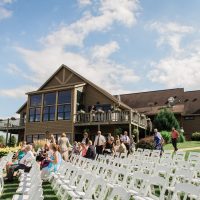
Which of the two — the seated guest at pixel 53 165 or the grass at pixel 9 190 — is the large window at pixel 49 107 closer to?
the grass at pixel 9 190

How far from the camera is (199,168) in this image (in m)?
8.41

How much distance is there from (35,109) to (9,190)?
23.6 meters

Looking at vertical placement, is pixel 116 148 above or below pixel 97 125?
below

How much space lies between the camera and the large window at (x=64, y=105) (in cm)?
3111

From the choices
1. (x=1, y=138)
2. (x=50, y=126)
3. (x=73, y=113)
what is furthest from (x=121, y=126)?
(x=1, y=138)

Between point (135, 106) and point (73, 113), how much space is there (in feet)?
36.9

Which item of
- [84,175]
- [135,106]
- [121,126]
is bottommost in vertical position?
[84,175]

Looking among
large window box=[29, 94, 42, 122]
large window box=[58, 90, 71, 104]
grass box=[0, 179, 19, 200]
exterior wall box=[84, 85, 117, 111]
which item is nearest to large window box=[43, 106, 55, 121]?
large window box=[29, 94, 42, 122]

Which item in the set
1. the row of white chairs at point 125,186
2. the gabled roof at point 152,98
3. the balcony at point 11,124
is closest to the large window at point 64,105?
the balcony at point 11,124

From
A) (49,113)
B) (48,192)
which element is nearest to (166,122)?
(49,113)

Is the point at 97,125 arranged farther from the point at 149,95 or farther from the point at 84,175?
the point at 84,175

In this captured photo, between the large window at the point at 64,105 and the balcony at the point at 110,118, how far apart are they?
3.67 ft

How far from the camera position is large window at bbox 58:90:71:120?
102 feet

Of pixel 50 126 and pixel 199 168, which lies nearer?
pixel 199 168
